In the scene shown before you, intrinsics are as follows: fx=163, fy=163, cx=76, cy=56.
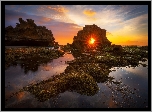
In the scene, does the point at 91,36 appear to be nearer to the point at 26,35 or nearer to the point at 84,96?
the point at 26,35

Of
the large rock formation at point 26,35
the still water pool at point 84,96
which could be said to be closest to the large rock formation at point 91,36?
the large rock formation at point 26,35

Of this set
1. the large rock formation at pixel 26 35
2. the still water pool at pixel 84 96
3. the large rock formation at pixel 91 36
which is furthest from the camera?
the large rock formation at pixel 91 36

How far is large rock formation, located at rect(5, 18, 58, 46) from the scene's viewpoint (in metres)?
40.0

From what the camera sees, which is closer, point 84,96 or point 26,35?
point 84,96

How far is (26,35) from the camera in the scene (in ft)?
163

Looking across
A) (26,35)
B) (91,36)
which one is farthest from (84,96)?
(91,36)

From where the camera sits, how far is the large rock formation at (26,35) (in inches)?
1575

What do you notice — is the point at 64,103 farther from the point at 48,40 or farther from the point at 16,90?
the point at 48,40

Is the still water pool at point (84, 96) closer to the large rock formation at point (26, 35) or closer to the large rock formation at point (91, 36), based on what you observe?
the large rock formation at point (26, 35)

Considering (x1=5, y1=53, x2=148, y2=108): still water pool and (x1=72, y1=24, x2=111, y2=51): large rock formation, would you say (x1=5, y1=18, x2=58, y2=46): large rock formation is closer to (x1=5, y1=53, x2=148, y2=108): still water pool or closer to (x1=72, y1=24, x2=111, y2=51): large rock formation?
(x1=5, y1=53, x2=148, y2=108): still water pool

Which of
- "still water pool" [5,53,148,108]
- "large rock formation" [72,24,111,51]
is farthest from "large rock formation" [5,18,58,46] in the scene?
"large rock formation" [72,24,111,51]

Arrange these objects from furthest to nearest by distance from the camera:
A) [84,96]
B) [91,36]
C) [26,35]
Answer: [91,36], [26,35], [84,96]

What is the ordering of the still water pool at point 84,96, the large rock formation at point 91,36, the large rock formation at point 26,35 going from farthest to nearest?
the large rock formation at point 91,36
the large rock formation at point 26,35
the still water pool at point 84,96

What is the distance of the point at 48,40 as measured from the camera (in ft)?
225
